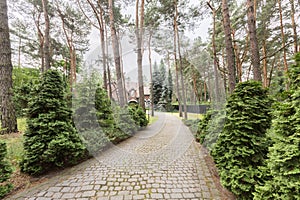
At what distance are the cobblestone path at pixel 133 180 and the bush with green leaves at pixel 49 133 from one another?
0.35 metres

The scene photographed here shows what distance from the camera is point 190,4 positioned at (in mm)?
9258

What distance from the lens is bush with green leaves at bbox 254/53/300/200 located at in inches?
44.5

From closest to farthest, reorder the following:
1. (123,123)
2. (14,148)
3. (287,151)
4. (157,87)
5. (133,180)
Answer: (287,151)
(133,180)
(14,148)
(123,123)
(157,87)

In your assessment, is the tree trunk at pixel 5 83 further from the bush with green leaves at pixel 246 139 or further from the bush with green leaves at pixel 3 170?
the bush with green leaves at pixel 246 139

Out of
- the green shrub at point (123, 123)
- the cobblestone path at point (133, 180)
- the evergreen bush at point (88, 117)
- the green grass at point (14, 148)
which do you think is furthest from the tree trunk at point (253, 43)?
the green grass at point (14, 148)

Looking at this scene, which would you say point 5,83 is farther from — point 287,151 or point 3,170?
point 287,151

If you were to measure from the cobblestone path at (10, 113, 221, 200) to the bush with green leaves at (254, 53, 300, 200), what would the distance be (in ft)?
3.26

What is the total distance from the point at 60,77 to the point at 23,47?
42.1 ft

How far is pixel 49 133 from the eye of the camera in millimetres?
2613

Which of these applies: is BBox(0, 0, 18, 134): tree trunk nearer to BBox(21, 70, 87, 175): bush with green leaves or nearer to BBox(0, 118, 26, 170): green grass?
BBox(0, 118, 26, 170): green grass

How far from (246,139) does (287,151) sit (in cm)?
72

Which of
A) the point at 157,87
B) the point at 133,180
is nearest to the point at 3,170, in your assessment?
the point at 133,180

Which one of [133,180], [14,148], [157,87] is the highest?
[157,87]

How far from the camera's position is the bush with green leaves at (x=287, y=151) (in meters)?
1.13
